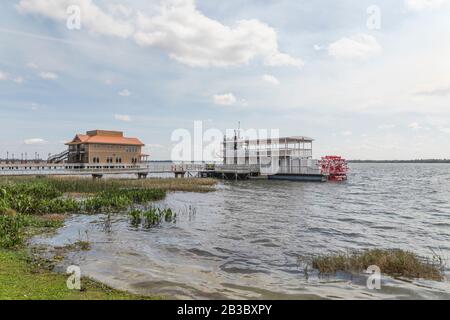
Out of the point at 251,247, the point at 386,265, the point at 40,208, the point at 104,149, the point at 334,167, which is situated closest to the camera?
the point at 386,265

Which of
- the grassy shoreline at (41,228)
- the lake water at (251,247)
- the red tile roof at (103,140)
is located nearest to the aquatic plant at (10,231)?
the grassy shoreline at (41,228)

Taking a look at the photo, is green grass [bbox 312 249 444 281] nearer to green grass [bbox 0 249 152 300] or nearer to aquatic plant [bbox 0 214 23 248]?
green grass [bbox 0 249 152 300]

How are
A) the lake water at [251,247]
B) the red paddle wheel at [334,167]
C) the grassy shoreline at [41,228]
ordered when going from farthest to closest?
the red paddle wheel at [334,167]
the lake water at [251,247]
the grassy shoreline at [41,228]

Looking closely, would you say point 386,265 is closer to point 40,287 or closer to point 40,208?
point 40,287

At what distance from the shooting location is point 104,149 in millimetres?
75438

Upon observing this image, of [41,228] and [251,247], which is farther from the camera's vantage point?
[41,228]

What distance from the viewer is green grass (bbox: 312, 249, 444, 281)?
12.3 m

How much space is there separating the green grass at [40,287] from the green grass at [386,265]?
285 inches

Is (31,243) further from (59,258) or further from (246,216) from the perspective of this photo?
(246,216)

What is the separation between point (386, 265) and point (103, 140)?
71820 mm

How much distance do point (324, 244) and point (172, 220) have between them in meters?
10.2

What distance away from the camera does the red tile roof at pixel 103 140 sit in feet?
243

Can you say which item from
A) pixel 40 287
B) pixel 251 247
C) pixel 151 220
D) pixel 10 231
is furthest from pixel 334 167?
pixel 40 287

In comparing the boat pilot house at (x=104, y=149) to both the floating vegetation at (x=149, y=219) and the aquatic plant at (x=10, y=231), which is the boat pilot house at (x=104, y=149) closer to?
the floating vegetation at (x=149, y=219)
